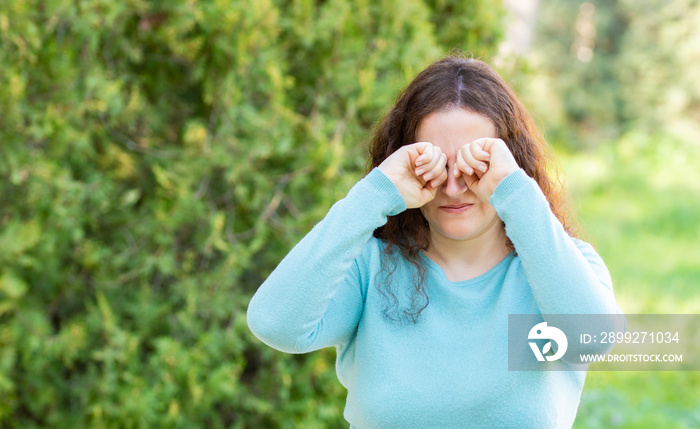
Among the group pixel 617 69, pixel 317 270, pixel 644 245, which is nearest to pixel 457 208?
pixel 317 270

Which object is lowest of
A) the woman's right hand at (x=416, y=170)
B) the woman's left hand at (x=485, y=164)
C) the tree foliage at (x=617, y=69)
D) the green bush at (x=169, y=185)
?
the green bush at (x=169, y=185)

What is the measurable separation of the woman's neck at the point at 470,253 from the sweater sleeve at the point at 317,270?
0.71ft

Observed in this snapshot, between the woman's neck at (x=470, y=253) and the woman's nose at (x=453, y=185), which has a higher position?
the woman's nose at (x=453, y=185)

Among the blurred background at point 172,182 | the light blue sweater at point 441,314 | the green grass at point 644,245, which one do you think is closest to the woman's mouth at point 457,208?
the light blue sweater at point 441,314

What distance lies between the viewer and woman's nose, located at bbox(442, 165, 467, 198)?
4.93 ft

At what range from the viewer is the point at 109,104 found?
8.48 ft

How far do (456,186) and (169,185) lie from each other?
1519 millimetres

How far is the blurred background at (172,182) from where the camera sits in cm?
253

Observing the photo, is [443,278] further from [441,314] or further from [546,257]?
[546,257]

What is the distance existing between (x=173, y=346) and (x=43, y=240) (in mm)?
654

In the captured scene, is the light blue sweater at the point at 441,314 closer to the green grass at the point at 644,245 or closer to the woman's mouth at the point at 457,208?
the woman's mouth at the point at 457,208

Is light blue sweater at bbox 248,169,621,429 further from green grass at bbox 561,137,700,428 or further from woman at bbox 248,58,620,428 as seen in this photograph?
green grass at bbox 561,137,700,428

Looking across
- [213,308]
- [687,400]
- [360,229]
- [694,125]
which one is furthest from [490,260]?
[694,125]

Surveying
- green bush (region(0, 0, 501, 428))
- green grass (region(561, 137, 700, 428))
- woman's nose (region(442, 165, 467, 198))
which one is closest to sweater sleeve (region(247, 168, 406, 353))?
woman's nose (region(442, 165, 467, 198))
